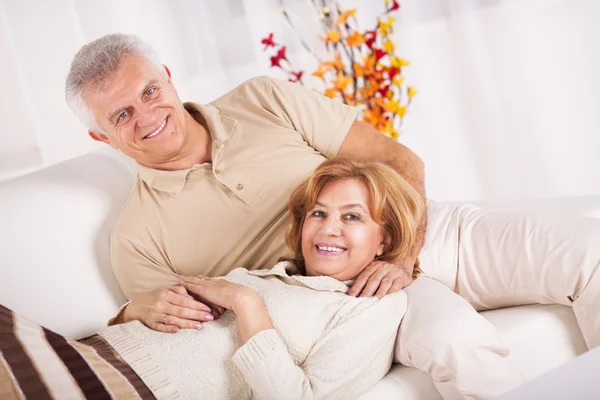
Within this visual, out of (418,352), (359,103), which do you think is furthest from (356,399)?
(359,103)

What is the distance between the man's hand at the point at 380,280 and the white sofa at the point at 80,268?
0.57 feet

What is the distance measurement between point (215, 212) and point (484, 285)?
73cm

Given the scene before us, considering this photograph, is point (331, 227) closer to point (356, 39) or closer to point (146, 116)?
point (146, 116)

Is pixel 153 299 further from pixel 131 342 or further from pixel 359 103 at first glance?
pixel 359 103

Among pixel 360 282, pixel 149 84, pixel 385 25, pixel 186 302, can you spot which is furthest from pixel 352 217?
pixel 385 25

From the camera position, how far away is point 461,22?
9.64 ft

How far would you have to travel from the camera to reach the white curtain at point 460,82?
2826mm

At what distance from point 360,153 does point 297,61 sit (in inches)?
55.4

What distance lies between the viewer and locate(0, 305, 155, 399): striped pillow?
1.27 m

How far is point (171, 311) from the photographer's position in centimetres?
157

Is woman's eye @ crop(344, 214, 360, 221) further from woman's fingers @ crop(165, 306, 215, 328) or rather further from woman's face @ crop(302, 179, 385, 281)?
woman's fingers @ crop(165, 306, 215, 328)

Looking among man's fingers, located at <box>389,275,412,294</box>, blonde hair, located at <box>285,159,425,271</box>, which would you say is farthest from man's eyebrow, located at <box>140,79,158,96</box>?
man's fingers, located at <box>389,275,412,294</box>

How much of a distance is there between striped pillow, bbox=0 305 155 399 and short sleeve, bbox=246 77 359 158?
Result: 92 centimetres

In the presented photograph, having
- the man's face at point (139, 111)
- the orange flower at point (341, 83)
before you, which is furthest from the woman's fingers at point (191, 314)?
the orange flower at point (341, 83)
